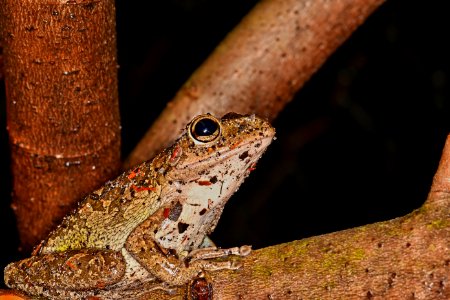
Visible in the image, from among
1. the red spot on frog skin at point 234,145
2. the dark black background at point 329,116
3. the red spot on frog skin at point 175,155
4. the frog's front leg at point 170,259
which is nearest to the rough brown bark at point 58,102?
the red spot on frog skin at point 175,155

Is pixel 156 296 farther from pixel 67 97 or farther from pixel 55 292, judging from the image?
pixel 67 97

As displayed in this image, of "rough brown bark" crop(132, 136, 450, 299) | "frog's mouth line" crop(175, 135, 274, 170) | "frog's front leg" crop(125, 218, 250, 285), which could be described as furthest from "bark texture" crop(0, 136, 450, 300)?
"frog's mouth line" crop(175, 135, 274, 170)

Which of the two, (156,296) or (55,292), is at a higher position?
(55,292)

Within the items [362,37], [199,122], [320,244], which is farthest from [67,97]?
[362,37]

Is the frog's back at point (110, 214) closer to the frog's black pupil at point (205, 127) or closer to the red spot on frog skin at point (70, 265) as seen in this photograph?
the red spot on frog skin at point (70, 265)

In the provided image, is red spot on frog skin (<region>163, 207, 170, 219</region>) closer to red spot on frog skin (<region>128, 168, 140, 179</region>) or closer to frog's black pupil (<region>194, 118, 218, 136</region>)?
red spot on frog skin (<region>128, 168, 140, 179</region>)

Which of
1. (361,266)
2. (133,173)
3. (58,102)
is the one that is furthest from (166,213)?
(361,266)

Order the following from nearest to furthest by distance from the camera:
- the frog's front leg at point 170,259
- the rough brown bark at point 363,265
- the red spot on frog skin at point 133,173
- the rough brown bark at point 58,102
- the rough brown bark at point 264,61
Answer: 1. the rough brown bark at point 363,265
2. the frog's front leg at point 170,259
3. the rough brown bark at point 58,102
4. the red spot on frog skin at point 133,173
5. the rough brown bark at point 264,61
